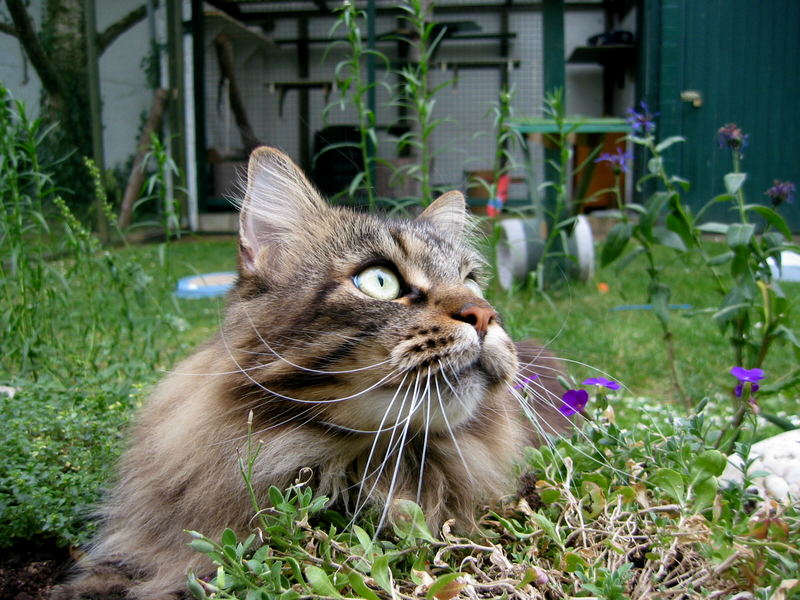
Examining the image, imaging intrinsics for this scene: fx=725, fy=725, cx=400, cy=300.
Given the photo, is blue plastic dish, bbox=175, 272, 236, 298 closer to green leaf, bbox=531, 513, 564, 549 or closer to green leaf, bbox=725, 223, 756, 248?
green leaf, bbox=725, 223, 756, 248

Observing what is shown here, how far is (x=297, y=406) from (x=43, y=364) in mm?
1689

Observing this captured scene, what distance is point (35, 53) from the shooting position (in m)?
5.98

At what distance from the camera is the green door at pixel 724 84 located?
27.1 feet

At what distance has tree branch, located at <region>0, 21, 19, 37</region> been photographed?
513 cm

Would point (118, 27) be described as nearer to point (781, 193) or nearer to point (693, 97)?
point (693, 97)

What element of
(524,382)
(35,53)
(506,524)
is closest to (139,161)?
(35,53)

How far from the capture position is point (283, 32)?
36.0ft

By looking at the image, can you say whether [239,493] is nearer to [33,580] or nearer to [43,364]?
[33,580]

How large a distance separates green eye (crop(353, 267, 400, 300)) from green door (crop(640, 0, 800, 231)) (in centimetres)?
746

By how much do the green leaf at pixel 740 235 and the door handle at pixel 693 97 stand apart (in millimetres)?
6710

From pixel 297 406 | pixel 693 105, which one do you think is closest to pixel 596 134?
pixel 693 105

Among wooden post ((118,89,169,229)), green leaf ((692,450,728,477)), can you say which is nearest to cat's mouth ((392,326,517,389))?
green leaf ((692,450,728,477))

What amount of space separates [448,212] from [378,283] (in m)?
0.71

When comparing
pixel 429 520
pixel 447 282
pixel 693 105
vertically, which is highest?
pixel 693 105
